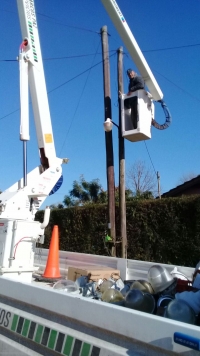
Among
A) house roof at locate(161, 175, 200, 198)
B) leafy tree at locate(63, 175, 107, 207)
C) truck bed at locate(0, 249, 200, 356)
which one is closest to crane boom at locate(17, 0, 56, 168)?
truck bed at locate(0, 249, 200, 356)

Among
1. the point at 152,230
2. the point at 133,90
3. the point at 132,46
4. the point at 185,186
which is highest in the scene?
the point at 132,46

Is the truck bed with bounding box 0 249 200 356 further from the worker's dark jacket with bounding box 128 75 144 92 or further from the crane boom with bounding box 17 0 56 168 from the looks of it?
the worker's dark jacket with bounding box 128 75 144 92

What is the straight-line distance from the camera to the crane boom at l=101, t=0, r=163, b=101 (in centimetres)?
693

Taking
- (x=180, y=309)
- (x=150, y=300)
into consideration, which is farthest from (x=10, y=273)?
(x=180, y=309)

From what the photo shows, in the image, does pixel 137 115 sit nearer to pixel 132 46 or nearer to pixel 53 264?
pixel 132 46

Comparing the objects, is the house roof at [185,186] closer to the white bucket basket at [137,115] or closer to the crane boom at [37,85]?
the white bucket basket at [137,115]

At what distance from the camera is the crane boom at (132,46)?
6.93m

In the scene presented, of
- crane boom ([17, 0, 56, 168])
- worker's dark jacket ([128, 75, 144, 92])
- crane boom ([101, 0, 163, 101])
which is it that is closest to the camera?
crane boom ([17, 0, 56, 168])

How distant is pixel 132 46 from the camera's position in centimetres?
726

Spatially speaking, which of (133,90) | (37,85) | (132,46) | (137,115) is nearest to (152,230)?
(137,115)

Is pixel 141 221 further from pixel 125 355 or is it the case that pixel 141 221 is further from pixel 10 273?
pixel 125 355

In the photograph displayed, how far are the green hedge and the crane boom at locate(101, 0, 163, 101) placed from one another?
9.62 ft

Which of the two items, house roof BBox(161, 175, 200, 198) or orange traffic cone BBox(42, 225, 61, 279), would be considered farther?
house roof BBox(161, 175, 200, 198)

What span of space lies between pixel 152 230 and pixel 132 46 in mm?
4637
